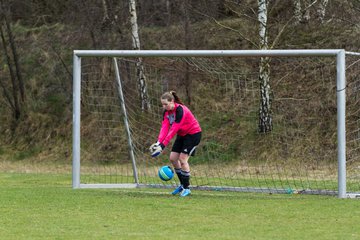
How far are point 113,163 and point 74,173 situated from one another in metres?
4.97

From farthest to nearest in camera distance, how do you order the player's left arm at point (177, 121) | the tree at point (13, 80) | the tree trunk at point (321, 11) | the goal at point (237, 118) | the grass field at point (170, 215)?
the tree at point (13, 80) < the tree trunk at point (321, 11) < the goal at point (237, 118) < the player's left arm at point (177, 121) < the grass field at point (170, 215)

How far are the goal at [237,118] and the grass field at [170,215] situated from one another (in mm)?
1420

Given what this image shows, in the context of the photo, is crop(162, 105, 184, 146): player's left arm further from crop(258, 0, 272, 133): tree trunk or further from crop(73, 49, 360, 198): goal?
crop(258, 0, 272, 133): tree trunk

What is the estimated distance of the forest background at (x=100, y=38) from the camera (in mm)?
24297

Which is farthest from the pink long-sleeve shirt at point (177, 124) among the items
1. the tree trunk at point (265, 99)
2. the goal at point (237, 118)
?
the tree trunk at point (265, 99)

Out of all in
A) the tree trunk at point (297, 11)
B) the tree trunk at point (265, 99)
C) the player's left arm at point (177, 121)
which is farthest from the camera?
the tree trunk at point (297, 11)

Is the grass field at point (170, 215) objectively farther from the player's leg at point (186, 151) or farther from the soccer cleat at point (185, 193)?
the player's leg at point (186, 151)

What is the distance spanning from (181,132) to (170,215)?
2880 mm

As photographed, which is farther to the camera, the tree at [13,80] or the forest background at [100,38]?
the tree at [13,80]

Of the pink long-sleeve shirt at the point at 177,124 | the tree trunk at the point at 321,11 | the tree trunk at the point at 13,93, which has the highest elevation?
the tree trunk at the point at 321,11

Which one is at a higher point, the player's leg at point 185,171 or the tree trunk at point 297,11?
the tree trunk at point 297,11

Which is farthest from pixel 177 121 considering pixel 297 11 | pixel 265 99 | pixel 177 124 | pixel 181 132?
pixel 297 11

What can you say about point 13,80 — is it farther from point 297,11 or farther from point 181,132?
point 181,132

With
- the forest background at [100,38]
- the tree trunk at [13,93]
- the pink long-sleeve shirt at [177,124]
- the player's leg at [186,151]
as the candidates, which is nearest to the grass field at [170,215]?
the player's leg at [186,151]
